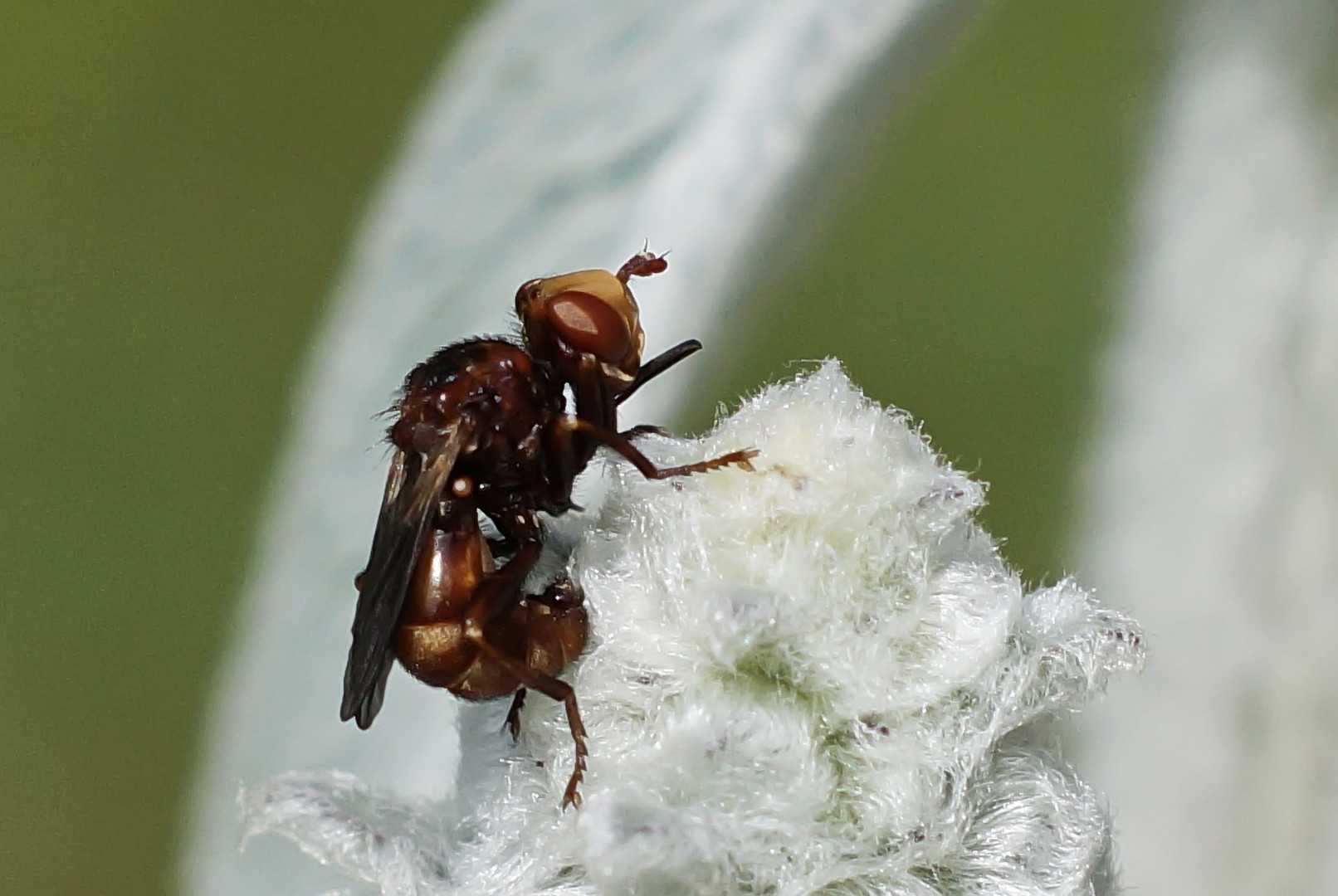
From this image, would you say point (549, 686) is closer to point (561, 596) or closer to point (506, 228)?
point (561, 596)

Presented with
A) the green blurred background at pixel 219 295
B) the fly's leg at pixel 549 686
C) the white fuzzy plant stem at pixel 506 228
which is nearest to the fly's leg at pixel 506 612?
the fly's leg at pixel 549 686

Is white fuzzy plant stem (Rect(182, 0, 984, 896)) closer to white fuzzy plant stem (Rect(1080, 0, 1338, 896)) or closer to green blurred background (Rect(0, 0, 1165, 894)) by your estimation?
green blurred background (Rect(0, 0, 1165, 894))

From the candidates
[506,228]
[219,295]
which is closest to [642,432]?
[506,228]

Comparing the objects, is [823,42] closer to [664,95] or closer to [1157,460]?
[664,95]

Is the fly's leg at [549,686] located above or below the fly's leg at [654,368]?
below

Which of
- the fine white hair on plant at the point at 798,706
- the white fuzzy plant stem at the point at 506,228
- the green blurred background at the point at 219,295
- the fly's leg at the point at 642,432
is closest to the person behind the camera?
the fine white hair on plant at the point at 798,706

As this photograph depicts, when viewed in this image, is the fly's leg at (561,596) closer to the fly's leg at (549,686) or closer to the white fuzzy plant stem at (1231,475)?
the fly's leg at (549,686)

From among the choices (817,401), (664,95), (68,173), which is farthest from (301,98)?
(817,401)

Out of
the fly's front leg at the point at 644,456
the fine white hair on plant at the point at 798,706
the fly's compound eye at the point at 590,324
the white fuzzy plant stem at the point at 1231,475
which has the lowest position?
the white fuzzy plant stem at the point at 1231,475
